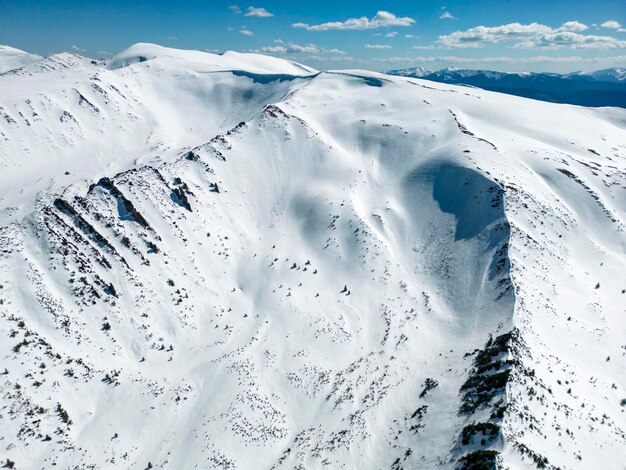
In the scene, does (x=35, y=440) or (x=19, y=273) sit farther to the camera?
(x=19, y=273)

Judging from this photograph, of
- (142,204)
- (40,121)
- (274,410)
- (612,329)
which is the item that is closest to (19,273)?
(142,204)

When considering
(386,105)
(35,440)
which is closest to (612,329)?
(35,440)

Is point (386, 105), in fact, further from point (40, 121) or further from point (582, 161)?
point (40, 121)

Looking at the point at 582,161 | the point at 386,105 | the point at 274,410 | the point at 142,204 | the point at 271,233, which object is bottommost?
the point at 274,410

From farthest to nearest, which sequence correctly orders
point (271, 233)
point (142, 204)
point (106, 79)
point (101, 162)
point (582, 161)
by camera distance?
point (106, 79) → point (101, 162) → point (582, 161) → point (271, 233) → point (142, 204)

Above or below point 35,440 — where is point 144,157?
above

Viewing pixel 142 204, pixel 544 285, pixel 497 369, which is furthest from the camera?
pixel 142 204
